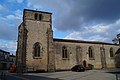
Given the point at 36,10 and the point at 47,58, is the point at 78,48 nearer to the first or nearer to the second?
the point at 47,58

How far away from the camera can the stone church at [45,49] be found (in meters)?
33.6

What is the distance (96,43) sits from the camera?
141ft

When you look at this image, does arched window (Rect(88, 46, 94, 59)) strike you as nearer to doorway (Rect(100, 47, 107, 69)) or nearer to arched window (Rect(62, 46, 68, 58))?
doorway (Rect(100, 47, 107, 69))

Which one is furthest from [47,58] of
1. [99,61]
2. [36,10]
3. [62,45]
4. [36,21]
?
[99,61]

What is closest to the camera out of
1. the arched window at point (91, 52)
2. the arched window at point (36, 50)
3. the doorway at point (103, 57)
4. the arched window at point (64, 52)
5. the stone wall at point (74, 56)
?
the arched window at point (36, 50)

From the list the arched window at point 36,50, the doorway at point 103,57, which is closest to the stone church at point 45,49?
the arched window at point 36,50

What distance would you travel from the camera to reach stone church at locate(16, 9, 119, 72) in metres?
33.6

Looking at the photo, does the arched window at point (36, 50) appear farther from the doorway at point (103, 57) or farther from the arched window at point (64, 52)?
the doorway at point (103, 57)

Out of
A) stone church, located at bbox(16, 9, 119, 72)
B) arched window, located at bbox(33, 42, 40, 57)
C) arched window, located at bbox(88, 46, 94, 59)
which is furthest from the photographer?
arched window, located at bbox(88, 46, 94, 59)

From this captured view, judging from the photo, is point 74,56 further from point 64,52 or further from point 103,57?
point 103,57

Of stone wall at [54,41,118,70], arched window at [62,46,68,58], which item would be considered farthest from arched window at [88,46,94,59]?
arched window at [62,46,68,58]

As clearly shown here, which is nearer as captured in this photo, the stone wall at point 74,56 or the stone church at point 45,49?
the stone church at point 45,49

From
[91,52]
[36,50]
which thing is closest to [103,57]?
[91,52]

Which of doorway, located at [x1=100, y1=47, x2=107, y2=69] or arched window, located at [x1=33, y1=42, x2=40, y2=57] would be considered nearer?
arched window, located at [x1=33, y1=42, x2=40, y2=57]
